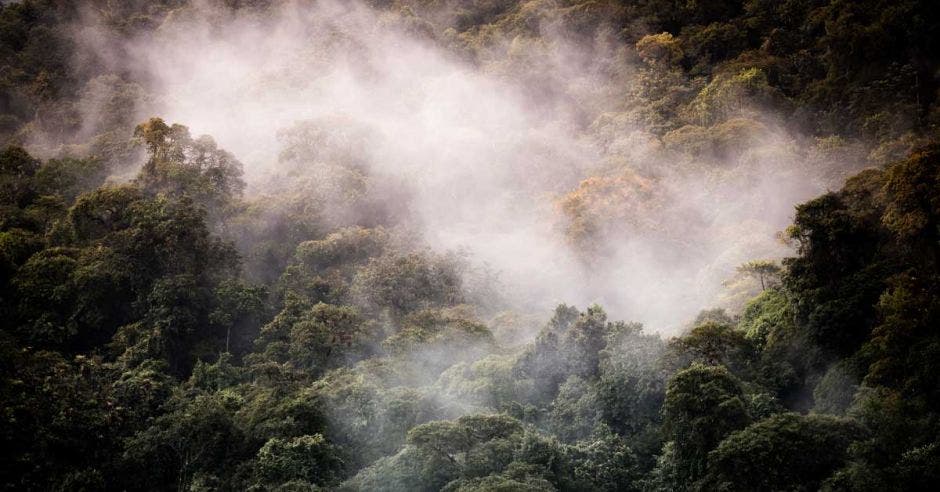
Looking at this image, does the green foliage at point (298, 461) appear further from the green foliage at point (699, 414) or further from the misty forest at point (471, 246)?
the green foliage at point (699, 414)

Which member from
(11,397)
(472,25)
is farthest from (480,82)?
(11,397)

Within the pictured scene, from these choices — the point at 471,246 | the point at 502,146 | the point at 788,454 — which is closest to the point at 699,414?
the point at 788,454

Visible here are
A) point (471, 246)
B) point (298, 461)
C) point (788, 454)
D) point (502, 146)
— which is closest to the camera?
point (788, 454)

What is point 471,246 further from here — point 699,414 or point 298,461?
point 699,414

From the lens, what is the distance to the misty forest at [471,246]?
19609 mm

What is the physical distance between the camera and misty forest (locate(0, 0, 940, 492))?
19.6m

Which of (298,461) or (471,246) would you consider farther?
(471,246)

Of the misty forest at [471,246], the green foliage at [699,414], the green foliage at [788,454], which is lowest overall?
the green foliage at [788,454]

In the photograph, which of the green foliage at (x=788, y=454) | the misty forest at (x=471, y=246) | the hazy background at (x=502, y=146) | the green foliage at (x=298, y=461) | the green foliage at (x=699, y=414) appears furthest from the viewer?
the hazy background at (x=502, y=146)

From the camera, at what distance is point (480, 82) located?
56.2 meters

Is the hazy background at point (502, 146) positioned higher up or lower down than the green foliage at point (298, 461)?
higher up

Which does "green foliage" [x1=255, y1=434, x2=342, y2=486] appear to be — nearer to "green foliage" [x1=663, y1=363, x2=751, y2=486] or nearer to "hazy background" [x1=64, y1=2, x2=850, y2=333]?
"green foliage" [x1=663, y1=363, x2=751, y2=486]

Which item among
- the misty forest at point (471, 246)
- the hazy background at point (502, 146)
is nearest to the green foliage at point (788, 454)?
the misty forest at point (471, 246)

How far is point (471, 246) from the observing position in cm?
4019
